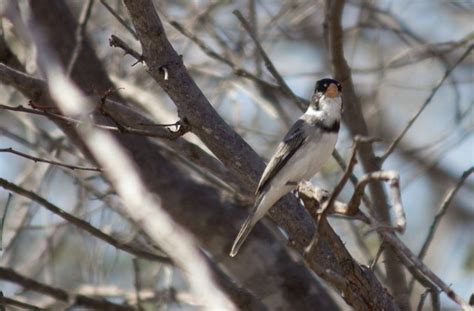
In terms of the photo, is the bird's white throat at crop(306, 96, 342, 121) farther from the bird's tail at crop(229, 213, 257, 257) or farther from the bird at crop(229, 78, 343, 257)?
the bird's tail at crop(229, 213, 257, 257)

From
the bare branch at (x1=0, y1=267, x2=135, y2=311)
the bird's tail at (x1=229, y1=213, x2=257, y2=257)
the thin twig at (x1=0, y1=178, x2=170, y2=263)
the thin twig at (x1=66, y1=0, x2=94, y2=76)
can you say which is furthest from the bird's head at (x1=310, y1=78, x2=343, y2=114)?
the bare branch at (x1=0, y1=267, x2=135, y2=311)

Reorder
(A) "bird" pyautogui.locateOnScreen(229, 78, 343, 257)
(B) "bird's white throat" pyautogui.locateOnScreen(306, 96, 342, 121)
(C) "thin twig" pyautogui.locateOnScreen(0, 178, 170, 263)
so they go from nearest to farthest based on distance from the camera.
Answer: (A) "bird" pyautogui.locateOnScreen(229, 78, 343, 257), (C) "thin twig" pyautogui.locateOnScreen(0, 178, 170, 263), (B) "bird's white throat" pyautogui.locateOnScreen(306, 96, 342, 121)

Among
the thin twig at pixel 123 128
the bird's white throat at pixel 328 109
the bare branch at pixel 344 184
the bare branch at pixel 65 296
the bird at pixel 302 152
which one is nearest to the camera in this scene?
the bare branch at pixel 344 184

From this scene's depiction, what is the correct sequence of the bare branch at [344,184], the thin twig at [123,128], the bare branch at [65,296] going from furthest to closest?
the bare branch at [65,296] < the thin twig at [123,128] < the bare branch at [344,184]

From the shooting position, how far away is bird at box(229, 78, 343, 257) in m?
3.72

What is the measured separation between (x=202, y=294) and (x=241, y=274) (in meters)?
0.49

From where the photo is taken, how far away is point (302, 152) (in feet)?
13.4

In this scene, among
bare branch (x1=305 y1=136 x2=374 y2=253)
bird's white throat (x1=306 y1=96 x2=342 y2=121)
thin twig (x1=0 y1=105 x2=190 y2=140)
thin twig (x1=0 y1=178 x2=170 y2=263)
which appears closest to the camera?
bare branch (x1=305 y1=136 x2=374 y2=253)

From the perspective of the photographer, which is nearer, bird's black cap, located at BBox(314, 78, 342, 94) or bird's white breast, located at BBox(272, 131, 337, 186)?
bird's white breast, located at BBox(272, 131, 337, 186)

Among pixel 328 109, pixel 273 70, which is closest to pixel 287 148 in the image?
pixel 328 109

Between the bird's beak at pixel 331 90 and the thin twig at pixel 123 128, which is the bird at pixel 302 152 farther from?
the thin twig at pixel 123 128

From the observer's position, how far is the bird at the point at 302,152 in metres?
3.72

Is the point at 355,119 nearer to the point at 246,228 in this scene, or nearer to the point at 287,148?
the point at 287,148

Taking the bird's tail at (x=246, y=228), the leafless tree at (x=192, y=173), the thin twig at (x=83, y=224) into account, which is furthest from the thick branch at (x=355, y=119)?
the thin twig at (x=83, y=224)
